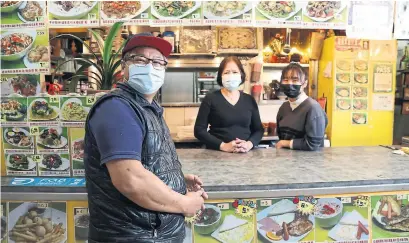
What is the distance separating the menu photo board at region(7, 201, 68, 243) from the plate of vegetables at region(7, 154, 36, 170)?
205mm

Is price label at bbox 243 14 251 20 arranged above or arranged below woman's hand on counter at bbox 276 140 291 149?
above

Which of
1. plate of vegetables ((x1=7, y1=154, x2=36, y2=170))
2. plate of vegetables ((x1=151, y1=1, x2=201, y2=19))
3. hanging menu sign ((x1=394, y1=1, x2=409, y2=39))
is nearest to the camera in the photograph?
plate of vegetables ((x1=7, y1=154, x2=36, y2=170))

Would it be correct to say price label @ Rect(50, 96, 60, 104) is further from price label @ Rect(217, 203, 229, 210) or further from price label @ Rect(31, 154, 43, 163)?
price label @ Rect(217, 203, 229, 210)

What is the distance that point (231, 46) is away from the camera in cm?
470

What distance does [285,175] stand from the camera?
1915 millimetres

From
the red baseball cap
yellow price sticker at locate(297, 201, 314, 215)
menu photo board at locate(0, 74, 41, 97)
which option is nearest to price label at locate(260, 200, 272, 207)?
yellow price sticker at locate(297, 201, 314, 215)

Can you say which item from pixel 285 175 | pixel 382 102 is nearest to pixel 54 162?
pixel 285 175

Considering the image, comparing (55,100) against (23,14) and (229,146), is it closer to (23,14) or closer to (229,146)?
(23,14)

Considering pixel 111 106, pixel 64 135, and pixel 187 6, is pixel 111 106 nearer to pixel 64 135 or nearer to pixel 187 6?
pixel 64 135

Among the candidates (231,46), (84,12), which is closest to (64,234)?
(84,12)

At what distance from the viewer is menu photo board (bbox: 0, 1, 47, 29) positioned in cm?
188

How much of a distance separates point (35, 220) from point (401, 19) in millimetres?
3162

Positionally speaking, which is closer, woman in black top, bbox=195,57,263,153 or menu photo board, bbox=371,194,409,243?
menu photo board, bbox=371,194,409,243

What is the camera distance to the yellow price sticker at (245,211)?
179 cm
